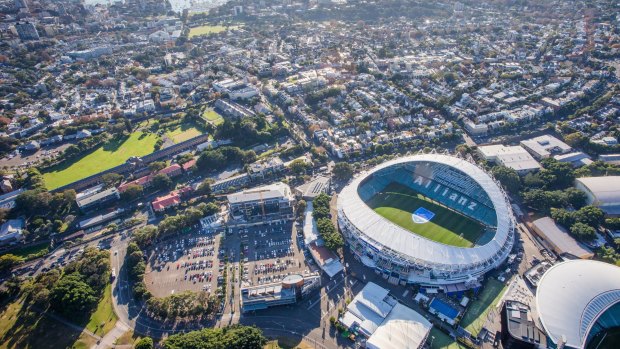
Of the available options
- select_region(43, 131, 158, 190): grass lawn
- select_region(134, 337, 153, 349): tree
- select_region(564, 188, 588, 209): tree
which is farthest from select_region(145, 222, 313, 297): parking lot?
select_region(564, 188, 588, 209): tree

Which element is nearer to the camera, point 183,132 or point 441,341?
point 441,341

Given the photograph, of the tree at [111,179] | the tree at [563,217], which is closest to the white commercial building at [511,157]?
the tree at [563,217]

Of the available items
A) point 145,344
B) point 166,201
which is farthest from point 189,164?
point 145,344

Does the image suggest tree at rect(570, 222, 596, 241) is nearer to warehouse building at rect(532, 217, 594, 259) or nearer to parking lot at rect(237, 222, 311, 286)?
warehouse building at rect(532, 217, 594, 259)

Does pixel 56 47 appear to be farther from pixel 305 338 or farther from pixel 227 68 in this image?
pixel 305 338

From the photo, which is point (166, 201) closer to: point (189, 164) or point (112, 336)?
point (189, 164)

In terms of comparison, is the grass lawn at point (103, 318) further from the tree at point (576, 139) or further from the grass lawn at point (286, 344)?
the tree at point (576, 139)
